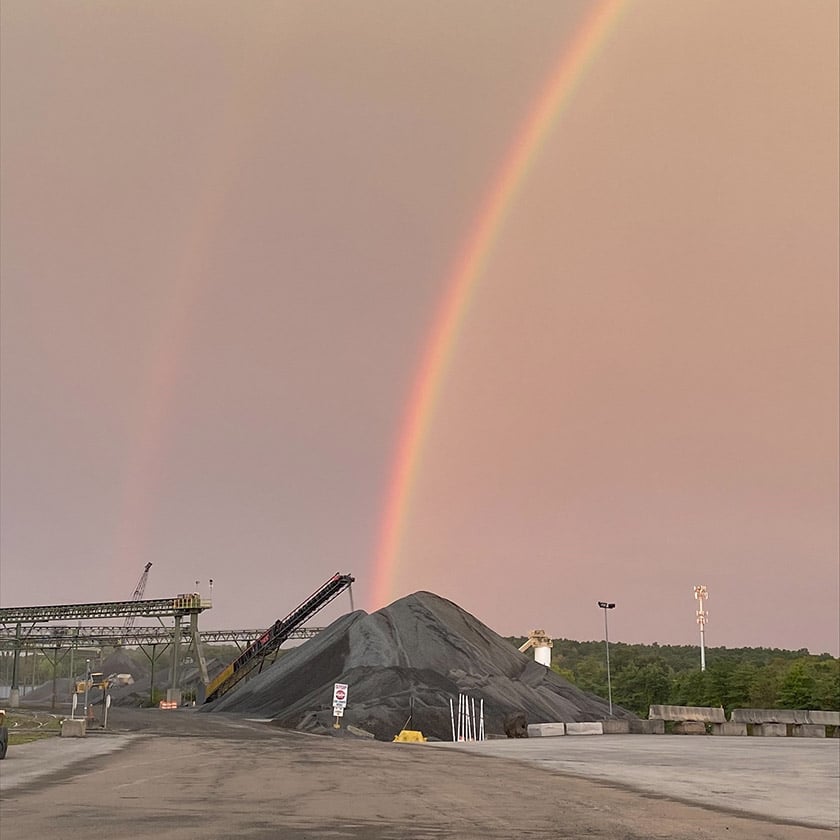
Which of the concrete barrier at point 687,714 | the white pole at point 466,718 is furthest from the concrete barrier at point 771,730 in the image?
the white pole at point 466,718

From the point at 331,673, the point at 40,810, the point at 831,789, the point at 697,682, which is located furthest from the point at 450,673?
the point at 40,810

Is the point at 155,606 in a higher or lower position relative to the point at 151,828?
higher

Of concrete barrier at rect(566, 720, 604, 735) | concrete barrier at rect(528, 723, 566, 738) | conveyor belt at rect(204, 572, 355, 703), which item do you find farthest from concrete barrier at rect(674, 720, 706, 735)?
conveyor belt at rect(204, 572, 355, 703)

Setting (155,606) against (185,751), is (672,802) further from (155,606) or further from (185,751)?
(155,606)

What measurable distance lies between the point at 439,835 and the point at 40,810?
7589mm

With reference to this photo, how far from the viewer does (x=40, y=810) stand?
19.1m

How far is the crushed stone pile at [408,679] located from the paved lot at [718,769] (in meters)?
18.2

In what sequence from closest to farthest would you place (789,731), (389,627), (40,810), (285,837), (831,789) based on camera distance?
(285,837)
(40,810)
(831,789)
(789,731)
(389,627)

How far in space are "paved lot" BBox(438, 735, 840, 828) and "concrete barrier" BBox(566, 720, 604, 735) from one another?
31.3ft

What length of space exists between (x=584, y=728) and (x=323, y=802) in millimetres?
52730

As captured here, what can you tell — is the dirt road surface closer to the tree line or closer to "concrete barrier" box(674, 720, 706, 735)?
"concrete barrier" box(674, 720, 706, 735)

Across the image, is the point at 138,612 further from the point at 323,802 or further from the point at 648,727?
the point at 323,802

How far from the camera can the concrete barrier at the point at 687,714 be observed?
73.4m

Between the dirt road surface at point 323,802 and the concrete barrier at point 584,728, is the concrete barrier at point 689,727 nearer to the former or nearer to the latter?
the concrete barrier at point 584,728
